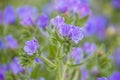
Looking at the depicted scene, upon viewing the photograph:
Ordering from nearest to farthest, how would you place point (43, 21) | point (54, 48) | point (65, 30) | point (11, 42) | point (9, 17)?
point (65, 30) < point (54, 48) < point (43, 21) < point (11, 42) < point (9, 17)

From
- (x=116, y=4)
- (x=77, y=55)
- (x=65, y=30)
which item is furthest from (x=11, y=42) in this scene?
(x=116, y=4)

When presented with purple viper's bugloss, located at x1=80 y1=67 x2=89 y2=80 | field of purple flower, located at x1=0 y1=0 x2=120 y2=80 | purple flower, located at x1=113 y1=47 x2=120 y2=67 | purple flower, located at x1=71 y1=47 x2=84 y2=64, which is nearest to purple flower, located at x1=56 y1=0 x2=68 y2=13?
field of purple flower, located at x1=0 y1=0 x2=120 y2=80

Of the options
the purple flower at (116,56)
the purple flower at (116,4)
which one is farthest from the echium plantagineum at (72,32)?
the purple flower at (116,4)

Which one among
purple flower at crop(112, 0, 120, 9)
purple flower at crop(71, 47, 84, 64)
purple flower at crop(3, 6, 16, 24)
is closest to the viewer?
purple flower at crop(71, 47, 84, 64)

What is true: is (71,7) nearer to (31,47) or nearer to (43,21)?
(43,21)

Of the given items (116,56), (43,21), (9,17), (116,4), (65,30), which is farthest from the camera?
(116,4)

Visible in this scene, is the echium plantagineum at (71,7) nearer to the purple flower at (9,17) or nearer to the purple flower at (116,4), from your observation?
the purple flower at (9,17)

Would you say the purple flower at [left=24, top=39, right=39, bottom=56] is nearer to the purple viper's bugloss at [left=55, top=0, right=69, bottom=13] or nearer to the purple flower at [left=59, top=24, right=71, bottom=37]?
the purple flower at [left=59, top=24, right=71, bottom=37]
